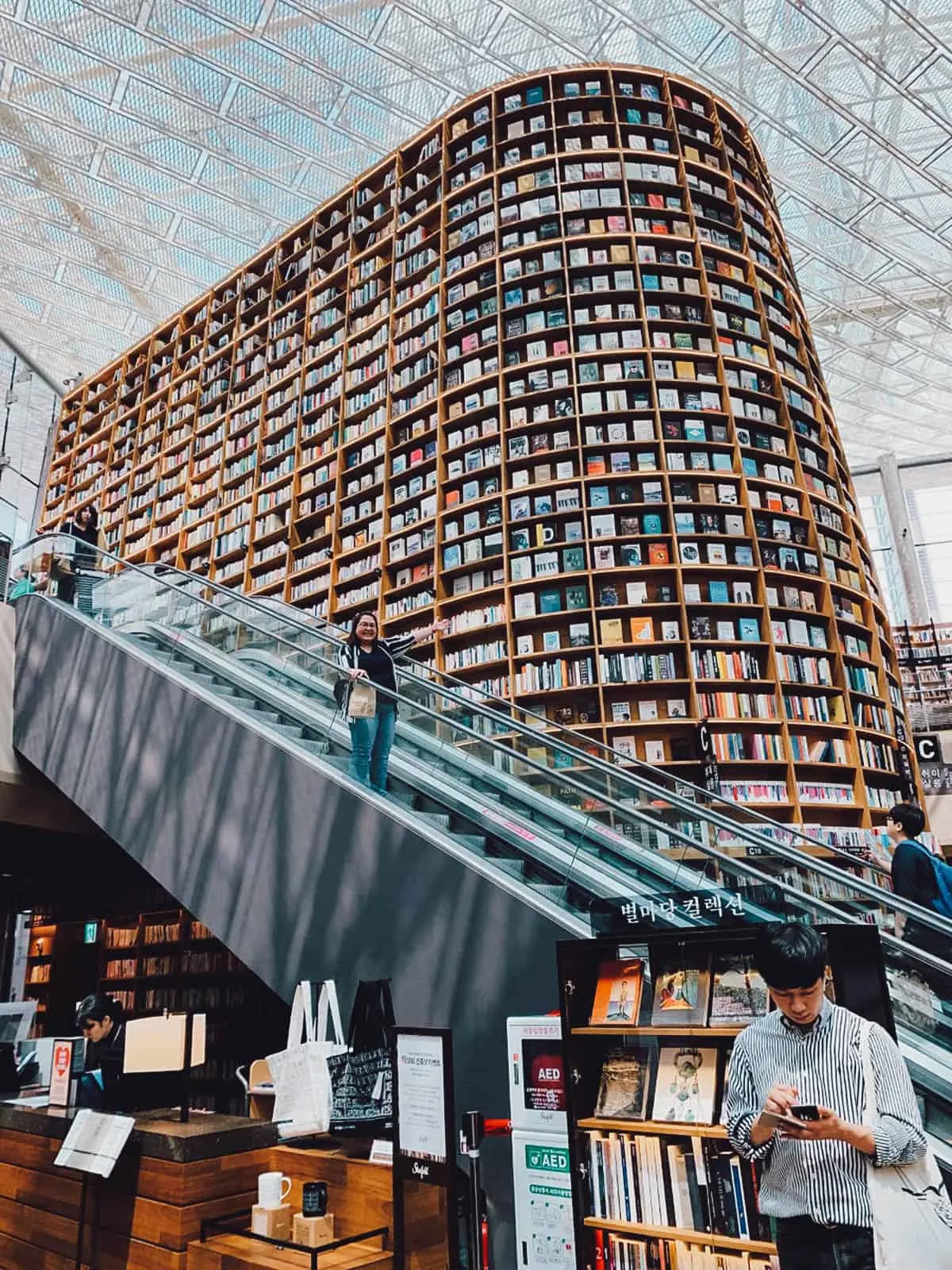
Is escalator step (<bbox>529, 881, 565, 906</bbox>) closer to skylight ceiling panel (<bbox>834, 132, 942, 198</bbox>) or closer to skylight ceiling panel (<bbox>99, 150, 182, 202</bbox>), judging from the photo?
skylight ceiling panel (<bbox>834, 132, 942, 198</bbox>)

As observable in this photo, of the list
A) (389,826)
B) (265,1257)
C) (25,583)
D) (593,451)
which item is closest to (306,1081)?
(265,1257)

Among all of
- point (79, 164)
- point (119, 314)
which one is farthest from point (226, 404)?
point (119, 314)

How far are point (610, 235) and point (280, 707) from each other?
189 inches

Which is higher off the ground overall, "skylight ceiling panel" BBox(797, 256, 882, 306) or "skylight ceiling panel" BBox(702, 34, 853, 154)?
"skylight ceiling panel" BBox(797, 256, 882, 306)

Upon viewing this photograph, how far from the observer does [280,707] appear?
5031 mm

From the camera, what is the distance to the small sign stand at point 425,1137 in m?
1.99

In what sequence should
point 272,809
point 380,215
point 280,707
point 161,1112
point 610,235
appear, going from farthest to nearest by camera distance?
point 380,215
point 610,235
point 280,707
point 272,809
point 161,1112

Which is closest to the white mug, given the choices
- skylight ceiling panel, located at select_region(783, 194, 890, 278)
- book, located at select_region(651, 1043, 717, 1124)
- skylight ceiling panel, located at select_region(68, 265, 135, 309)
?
book, located at select_region(651, 1043, 717, 1124)

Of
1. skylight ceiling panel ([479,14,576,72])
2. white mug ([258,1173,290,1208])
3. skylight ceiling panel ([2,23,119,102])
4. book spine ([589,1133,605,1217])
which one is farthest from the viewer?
skylight ceiling panel ([2,23,119,102])

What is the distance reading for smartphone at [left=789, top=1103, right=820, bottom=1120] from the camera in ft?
4.73

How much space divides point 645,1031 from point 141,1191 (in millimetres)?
1483

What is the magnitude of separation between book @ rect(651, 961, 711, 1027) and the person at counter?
1772 millimetres

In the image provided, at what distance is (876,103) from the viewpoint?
9734 mm

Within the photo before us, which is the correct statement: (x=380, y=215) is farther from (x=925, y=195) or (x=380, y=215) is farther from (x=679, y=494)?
(x=925, y=195)
